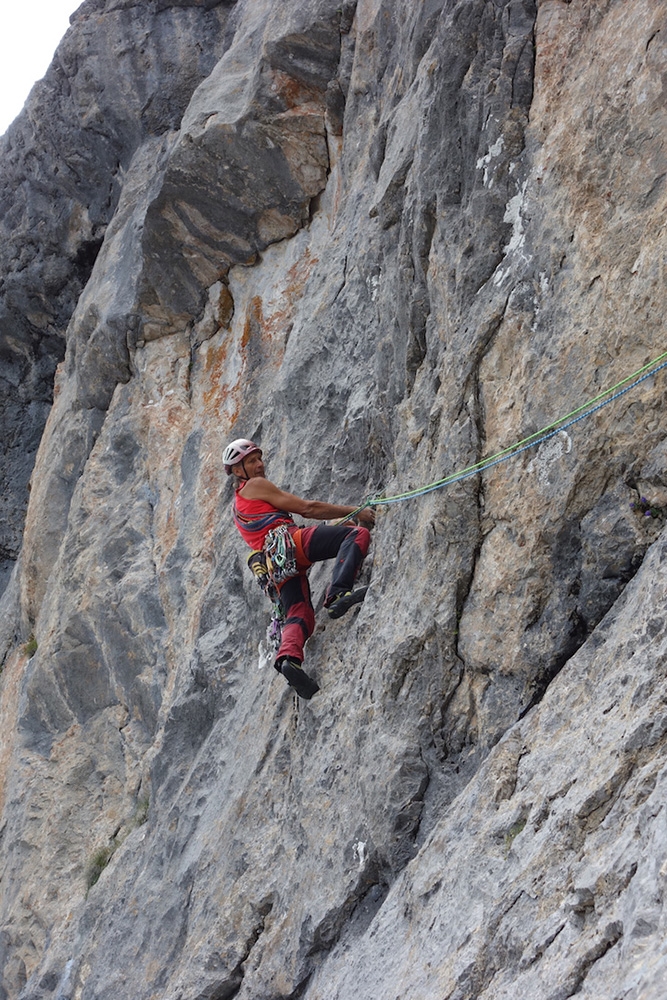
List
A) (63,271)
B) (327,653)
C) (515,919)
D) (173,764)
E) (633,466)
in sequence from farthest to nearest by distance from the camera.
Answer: (63,271) < (173,764) < (327,653) < (633,466) < (515,919)

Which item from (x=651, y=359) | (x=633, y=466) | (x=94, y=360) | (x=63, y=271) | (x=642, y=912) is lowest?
(x=642, y=912)

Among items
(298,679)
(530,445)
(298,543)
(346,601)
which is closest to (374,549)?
(346,601)

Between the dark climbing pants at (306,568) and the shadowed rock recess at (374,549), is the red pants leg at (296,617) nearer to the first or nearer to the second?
the dark climbing pants at (306,568)

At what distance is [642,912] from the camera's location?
2.97m

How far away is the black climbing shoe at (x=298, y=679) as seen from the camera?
6.46 metres

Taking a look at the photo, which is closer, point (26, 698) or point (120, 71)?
point (26, 698)

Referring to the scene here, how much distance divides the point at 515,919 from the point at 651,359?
2594 mm

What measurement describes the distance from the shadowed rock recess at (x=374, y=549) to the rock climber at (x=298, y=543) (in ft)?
0.54

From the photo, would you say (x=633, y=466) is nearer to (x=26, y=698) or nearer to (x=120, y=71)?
(x=26, y=698)

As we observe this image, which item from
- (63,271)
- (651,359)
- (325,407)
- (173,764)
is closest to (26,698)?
(173,764)

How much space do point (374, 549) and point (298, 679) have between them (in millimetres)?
1032

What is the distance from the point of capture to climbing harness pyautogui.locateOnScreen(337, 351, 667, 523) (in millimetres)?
4672

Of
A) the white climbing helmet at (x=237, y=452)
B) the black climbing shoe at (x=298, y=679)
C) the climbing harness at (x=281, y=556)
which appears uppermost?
the white climbing helmet at (x=237, y=452)

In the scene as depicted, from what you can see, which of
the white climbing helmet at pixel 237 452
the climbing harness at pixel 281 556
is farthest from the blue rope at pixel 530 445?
the white climbing helmet at pixel 237 452
